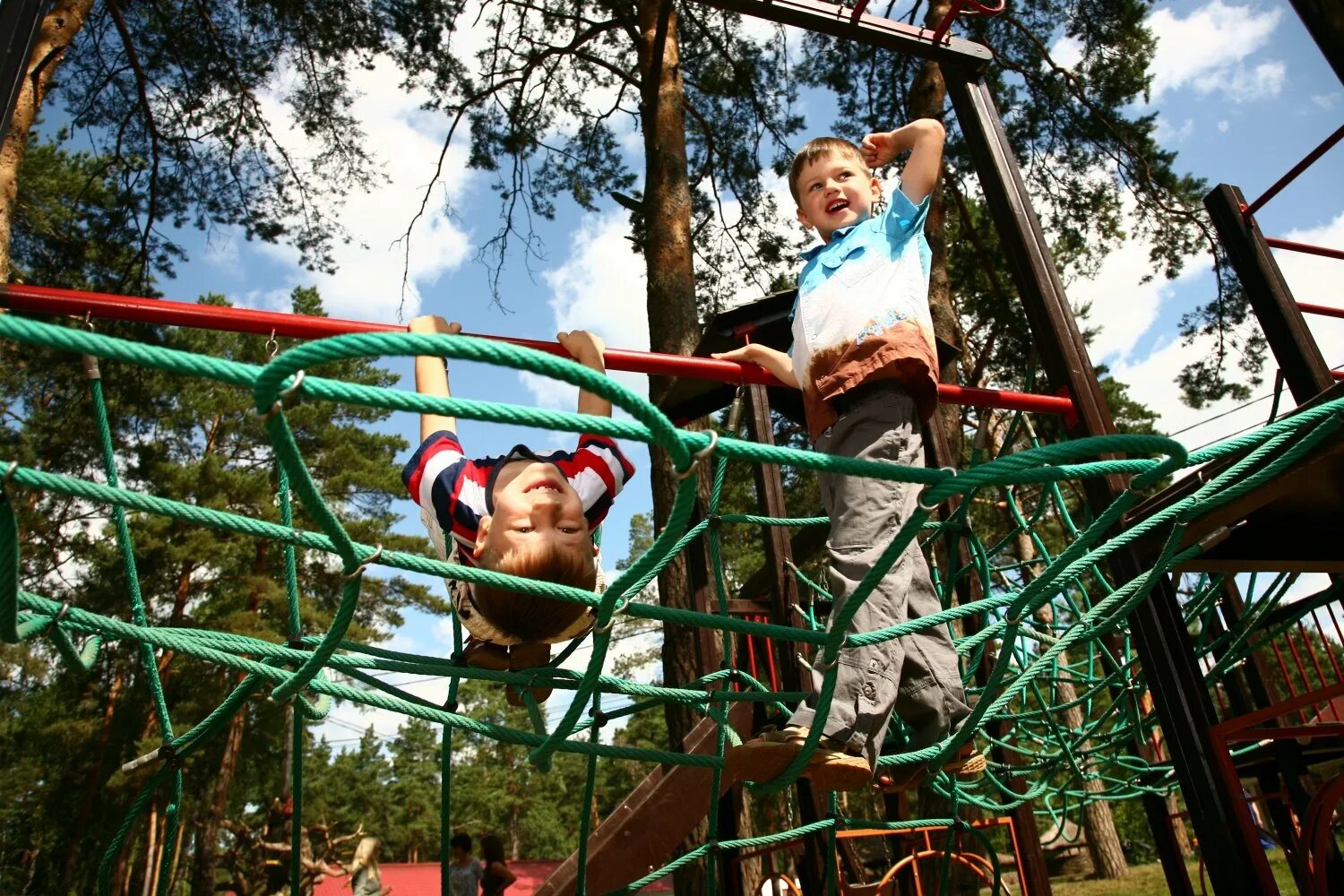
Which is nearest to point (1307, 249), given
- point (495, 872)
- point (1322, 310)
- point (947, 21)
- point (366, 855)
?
point (1322, 310)

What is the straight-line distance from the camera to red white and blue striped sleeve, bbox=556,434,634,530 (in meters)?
1.72

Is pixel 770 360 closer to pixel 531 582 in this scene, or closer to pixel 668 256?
pixel 531 582

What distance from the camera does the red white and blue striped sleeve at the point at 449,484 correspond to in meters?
1.62

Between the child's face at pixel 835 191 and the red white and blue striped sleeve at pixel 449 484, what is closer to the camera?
the red white and blue striped sleeve at pixel 449 484

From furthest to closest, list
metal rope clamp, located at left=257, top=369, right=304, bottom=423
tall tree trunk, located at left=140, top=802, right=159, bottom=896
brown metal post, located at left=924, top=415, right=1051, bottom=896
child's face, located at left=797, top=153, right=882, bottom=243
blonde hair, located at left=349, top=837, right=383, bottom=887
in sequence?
tall tree trunk, located at left=140, top=802, right=159, bottom=896 → blonde hair, located at left=349, top=837, right=383, bottom=887 → brown metal post, located at left=924, top=415, right=1051, bottom=896 → child's face, located at left=797, top=153, right=882, bottom=243 → metal rope clamp, located at left=257, top=369, right=304, bottom=423

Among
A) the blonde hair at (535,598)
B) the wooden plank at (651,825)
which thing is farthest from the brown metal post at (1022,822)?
the blonde hair at (535,598)

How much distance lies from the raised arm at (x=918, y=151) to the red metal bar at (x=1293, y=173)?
1.32 meters

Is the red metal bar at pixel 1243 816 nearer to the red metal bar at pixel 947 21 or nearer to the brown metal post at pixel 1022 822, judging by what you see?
the brown metal post at pixel 1022 822

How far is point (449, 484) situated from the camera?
1658 mm

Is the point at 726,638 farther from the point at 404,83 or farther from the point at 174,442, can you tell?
the point at 174,442

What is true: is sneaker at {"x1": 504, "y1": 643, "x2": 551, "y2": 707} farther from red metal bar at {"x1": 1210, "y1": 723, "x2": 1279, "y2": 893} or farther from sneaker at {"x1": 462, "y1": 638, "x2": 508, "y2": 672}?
red metal bar at {"x1": 1210, "y1": 723, "x2": 1279, "y2": 893}

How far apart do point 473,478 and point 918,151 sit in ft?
3.81

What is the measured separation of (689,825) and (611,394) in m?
2.35

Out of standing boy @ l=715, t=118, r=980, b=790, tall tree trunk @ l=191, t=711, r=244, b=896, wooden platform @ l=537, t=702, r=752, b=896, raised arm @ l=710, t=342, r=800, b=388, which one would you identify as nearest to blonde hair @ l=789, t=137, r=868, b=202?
standing boy @ l=715, t=118, r=980, b=790
